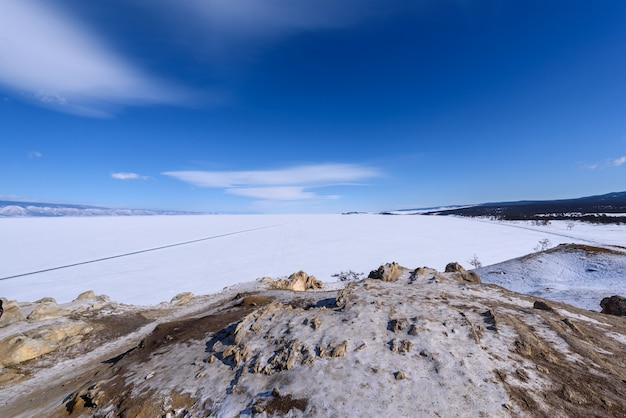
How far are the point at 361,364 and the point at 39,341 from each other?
35.6ft

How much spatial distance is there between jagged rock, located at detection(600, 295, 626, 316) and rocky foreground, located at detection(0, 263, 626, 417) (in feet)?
7.98

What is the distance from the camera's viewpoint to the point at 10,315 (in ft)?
35.9

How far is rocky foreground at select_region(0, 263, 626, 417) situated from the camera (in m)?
4.20

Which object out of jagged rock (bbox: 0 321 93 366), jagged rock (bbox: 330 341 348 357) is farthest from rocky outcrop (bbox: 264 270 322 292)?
jagged rock (bbox: 330 341 348 357)

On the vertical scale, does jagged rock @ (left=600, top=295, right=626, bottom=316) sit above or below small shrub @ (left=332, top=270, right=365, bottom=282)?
above

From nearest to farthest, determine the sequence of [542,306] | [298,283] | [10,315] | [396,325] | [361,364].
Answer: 1. [361,364]
2. [396,325]
3. [542,306]
4. [10,315]
5. [298,283]

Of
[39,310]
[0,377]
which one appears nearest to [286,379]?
[0,377]

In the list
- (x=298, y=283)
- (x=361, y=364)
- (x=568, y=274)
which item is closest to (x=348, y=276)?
(x=298, y=283)

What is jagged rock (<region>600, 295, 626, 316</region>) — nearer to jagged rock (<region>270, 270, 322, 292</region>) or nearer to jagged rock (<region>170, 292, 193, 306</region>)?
jagged rock (<region>270, 270, 322, 292</region>)

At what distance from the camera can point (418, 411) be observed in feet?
12.9

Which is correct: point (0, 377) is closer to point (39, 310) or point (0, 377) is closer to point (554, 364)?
point (39, 310)

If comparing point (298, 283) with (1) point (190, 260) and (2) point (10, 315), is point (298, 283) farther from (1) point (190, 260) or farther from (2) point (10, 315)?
(1) point (190, 260)

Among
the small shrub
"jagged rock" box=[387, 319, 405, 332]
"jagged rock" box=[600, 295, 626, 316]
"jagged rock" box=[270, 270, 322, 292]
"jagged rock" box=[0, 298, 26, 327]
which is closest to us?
"jagged rock" box=[387, 319, 405, 332]

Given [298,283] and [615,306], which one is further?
[298,283]
